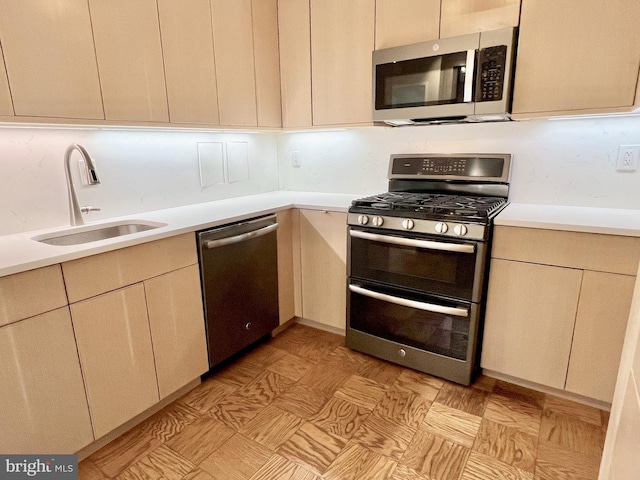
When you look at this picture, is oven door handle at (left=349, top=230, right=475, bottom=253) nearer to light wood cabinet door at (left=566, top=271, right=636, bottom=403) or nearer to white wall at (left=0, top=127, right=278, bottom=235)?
light wood cabinet door at (left=566, top=271, right=636, bottom=403)

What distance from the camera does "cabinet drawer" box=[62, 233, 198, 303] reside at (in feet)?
4.45

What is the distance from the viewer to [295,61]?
243 cm

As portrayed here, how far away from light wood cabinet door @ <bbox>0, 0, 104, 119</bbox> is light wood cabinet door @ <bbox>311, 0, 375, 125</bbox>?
A: 1231 millimetres

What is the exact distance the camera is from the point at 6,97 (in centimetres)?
137

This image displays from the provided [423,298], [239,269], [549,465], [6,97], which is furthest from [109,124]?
[549,465]

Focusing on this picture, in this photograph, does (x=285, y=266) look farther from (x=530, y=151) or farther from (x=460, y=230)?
(x=530, y=151)

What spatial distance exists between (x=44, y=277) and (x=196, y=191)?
123 centimetres

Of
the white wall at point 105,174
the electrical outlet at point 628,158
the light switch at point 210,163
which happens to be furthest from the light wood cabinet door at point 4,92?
the electrical outlet at point 628,158

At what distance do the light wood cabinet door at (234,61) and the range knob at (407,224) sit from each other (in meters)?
1.15

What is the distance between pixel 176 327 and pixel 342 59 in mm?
1728

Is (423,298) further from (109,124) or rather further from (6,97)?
(6,97)

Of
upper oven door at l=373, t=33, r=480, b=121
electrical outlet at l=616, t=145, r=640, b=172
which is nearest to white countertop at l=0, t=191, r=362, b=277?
upper oven door at l=373, t=33, r=480, b=121

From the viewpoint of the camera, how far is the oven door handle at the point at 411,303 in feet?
Result: 5.94

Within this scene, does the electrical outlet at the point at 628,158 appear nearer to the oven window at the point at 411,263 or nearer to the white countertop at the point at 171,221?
the oven window at the point at 411,263
